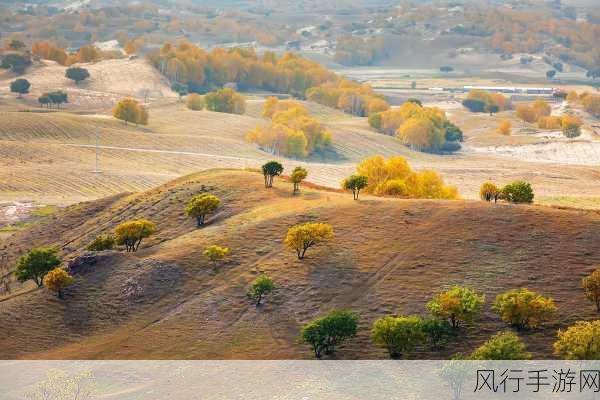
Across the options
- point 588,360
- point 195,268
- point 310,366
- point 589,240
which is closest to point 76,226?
point 195,268

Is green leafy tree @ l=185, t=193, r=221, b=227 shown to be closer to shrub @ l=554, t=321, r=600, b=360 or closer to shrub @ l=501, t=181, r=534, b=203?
shrub @ l=501, t=181, r=534, b=203

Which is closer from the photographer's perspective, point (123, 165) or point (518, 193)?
point (518, 193)

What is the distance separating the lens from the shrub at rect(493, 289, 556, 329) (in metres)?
61.1

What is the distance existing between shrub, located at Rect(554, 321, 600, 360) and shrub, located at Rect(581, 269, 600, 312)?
6.69m

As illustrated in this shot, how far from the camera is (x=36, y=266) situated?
3248 inches

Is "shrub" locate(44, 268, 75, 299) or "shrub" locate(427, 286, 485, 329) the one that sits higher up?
"shrub" locate(427, 286, 485, 329)

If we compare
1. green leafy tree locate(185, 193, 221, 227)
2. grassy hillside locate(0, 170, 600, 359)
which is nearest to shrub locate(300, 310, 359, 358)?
grassy hillside locate(0, 170, 600, 359)

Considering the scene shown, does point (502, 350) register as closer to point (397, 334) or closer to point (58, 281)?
point (397, 334)

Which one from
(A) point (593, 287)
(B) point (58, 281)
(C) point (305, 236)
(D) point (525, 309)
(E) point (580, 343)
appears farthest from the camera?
(B) point (58, 281)

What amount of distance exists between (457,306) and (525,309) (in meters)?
4.60

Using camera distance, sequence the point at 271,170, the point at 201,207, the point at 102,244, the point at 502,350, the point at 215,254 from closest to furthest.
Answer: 1. the point at 502,350
2. the point at 215,254
3. the point at 102,244
4. the point at 201,207
5. the point at 271,170

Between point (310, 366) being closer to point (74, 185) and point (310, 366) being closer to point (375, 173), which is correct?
point (375, 173)

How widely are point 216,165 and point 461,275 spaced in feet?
351

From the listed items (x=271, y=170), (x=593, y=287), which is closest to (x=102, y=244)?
(x=271, y=170)
